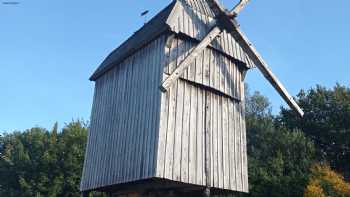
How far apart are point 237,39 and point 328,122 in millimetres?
20047

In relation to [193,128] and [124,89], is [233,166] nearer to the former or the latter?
[193,128]

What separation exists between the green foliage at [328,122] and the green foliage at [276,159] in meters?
1.89

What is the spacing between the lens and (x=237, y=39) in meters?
12.1

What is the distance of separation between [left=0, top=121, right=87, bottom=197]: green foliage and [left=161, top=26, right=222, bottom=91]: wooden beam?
18642 mm

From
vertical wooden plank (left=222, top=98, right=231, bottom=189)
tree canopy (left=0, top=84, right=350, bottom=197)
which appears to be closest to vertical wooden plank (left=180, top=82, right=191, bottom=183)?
vertical wooden plank (left=222, top=98, right=231, bottom=189)

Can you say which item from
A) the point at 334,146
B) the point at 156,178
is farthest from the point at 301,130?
the point at 156,178

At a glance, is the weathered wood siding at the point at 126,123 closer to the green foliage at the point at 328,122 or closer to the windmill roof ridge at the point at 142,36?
the windmill roof ridge at the point at 142,36

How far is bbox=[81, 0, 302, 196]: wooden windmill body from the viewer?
999cm

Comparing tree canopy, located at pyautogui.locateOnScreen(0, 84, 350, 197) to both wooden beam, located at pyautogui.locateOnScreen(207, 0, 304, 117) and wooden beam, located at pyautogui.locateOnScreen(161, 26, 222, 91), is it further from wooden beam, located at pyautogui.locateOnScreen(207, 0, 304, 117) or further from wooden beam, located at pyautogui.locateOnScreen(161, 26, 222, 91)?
wooden beam, located at pyautogui.locateOnScreen(161, 26, 222, 91)

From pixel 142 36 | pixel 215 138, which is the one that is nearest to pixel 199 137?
pixel 215 138

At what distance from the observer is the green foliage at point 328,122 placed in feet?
94.1

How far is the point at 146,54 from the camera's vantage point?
11336 mm

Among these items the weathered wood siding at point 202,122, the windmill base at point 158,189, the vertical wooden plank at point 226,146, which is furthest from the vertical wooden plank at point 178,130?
the vertical wooden plank at point 226,146

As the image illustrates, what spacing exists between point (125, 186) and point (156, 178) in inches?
89.4
